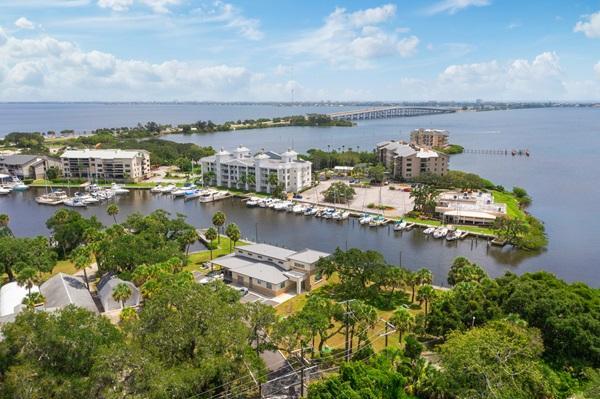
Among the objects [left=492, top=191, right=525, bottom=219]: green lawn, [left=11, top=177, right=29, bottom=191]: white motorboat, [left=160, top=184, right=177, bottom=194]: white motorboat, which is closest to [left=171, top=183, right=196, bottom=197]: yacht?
[left=160, top=184, right=177, bottom=194]: white motorboat

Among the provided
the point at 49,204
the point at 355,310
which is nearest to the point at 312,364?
the point at 355,310

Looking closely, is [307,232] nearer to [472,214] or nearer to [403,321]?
[472,214]

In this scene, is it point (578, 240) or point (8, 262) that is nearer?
point (8, 262)

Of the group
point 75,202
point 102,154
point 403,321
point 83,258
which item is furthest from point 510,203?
point 102,154

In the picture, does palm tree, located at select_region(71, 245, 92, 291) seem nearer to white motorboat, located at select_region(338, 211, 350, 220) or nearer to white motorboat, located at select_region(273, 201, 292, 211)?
white motorboat, located at select_region(273, 201, 292, 211)

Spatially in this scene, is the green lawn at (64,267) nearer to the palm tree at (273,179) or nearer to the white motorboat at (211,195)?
the white motorboat at (211,195)

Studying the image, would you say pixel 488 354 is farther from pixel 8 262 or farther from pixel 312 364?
pixel 8 262

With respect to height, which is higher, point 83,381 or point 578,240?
point 83,381
